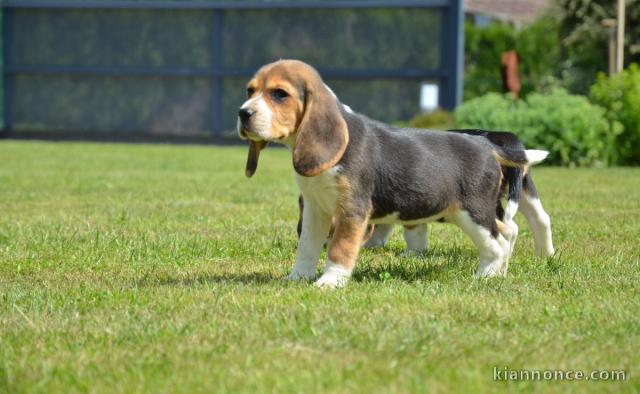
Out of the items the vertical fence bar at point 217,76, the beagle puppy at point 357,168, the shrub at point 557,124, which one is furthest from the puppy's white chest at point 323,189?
the vertical fence bar at point 217,76

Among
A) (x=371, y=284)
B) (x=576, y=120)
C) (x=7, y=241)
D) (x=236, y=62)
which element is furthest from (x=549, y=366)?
(x=236, y=62)

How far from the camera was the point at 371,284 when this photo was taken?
5.92 m

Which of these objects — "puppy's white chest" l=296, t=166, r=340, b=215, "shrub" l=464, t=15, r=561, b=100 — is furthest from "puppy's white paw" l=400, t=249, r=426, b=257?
"shrub" l=464, t=15, r=561, b=100

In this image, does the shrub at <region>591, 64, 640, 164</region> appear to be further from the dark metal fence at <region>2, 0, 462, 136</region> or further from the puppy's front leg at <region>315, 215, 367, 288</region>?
the puppy's front leg at <region>315, 215, 367, 288</region>

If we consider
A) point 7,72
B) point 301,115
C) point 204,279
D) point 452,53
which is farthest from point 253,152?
point 7,72

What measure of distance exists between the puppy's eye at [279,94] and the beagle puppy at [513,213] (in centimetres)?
180

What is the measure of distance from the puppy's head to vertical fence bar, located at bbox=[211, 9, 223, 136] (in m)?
23.9

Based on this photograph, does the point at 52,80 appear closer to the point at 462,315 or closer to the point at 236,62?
the point at 236,62

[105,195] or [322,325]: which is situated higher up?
[322,325]

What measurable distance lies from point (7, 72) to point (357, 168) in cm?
2673

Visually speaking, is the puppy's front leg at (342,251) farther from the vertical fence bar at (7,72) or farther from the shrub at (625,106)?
the vertical fence bar at (7,72)

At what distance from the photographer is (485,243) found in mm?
6188

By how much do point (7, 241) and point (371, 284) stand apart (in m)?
3.49

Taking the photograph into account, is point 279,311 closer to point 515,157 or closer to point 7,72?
point 515,157
